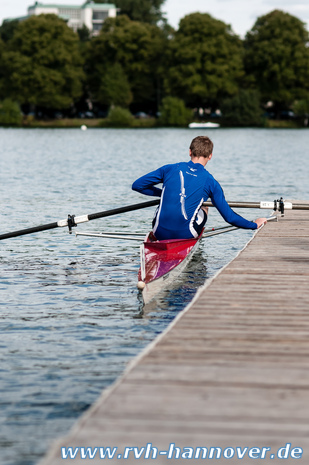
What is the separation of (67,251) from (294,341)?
10.3m

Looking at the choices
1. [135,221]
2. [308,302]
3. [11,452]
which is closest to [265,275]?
[308,302]

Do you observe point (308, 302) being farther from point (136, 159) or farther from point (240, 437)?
point (136, 159)

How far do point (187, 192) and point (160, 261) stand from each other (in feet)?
3.43

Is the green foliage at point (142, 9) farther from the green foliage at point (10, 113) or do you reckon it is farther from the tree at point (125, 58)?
the green foliage at point (10, 113)

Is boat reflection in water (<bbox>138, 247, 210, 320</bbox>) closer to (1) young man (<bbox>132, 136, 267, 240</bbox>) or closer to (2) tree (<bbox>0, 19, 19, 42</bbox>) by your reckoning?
(1) young man (<bbox>132, 136, 267, 240</bbox>)

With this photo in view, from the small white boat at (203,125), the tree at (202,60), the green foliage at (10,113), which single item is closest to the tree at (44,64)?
the green foliage at (10,113)

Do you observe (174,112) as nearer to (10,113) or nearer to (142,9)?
(10,113)

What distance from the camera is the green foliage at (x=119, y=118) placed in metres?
110

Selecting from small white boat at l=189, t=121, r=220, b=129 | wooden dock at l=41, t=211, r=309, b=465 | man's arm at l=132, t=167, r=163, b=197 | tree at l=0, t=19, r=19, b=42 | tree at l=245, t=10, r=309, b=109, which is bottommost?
wooden dock at l=41, t=211, r=309, b=465

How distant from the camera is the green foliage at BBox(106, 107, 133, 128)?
10962cm

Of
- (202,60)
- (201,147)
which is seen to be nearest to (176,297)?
(201,147)

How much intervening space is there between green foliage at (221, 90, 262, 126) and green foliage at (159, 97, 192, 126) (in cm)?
561

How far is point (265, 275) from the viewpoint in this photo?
1016 centimetres

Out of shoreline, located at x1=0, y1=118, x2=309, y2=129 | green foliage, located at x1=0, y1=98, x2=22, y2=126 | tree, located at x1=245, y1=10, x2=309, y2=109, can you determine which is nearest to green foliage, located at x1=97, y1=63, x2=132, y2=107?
shoreline, located at x1=0, y1=118, x2=309, y2=129
